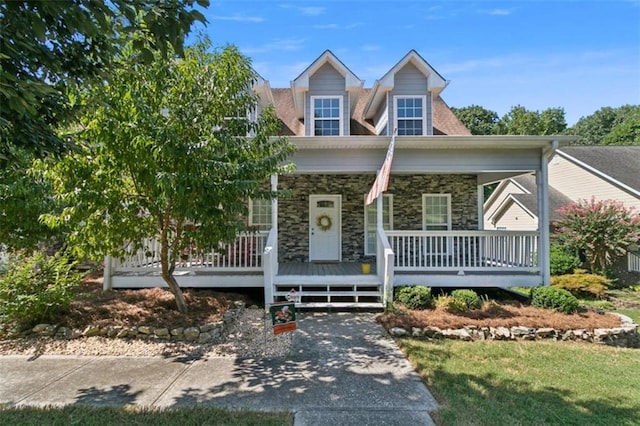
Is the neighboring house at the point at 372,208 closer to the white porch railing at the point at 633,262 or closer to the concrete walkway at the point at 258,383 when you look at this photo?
the concrete walkway at the point at 258,383

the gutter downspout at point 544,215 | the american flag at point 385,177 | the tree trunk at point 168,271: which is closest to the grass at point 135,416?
the tree trunk at point 168,271

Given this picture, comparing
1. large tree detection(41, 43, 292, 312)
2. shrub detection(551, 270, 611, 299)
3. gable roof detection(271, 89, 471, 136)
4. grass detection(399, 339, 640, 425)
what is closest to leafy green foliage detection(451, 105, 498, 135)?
gable roof detection(271, 89, 471, 136)

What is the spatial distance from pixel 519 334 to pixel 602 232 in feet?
30.7

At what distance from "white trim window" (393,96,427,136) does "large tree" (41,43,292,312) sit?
5.05 meters

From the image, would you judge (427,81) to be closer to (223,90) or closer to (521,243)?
(521,243)

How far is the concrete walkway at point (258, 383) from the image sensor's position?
3.49 m

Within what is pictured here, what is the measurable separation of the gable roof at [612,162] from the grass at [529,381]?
42.7ft

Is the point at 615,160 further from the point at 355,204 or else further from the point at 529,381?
the point at 529,381

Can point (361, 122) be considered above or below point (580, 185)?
above

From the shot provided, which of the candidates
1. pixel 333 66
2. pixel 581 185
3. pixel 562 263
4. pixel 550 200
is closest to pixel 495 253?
pixel 562 263

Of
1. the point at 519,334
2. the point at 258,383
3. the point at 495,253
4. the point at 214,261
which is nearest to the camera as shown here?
the point at 258,383

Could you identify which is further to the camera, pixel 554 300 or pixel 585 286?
pixel 585 286

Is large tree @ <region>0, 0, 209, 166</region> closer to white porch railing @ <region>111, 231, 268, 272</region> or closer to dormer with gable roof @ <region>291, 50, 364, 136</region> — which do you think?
white porch railing @ <region>111, 231, 268, 272</region>

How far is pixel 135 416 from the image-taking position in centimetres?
324
